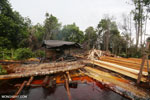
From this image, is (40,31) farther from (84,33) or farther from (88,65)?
(88,65)

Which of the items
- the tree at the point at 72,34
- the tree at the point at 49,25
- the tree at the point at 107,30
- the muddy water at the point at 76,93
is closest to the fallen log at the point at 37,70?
the muddy water at the point at 76,93

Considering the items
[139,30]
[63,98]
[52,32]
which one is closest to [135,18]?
[139,30]

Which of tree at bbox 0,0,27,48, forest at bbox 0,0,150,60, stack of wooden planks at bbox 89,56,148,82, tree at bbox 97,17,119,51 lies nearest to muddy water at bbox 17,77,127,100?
stack of wooden planks at bbox 89,56,148,82

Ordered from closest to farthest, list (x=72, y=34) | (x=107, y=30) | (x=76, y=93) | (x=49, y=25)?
(x=76, y=93) < (x=107, y=30) < (x=49, y=25) < (x=72, y=34)

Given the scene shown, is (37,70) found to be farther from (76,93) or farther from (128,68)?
(128,68)

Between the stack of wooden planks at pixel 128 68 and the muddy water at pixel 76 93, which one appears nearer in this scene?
the muddy water at pixel 76 93

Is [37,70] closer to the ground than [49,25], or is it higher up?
closer to the ground

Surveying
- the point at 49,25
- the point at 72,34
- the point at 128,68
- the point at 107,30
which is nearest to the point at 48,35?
the point at 49,25

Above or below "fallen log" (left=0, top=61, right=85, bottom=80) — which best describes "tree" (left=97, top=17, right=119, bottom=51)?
above

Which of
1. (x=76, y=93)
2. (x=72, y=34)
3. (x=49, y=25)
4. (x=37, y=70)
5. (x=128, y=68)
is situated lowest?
(x=76, y=93)

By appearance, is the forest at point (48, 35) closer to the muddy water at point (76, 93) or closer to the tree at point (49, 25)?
the tree at point (49, 25)

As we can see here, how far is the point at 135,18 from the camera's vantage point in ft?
35.3

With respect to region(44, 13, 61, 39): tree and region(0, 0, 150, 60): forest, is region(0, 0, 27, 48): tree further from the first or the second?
region(44, 13, 61, 39): tree

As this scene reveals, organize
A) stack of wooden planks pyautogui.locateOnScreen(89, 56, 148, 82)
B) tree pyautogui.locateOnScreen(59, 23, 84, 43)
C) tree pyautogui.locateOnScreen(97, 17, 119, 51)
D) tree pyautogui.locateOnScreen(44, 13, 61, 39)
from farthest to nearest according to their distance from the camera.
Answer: tree pyautogui.locateOnScreen(59, 23, 84, 43) < tree pyautogui.locateOnScreen(44, 13, 61, 39) < tree pyautogui.locateOnScreen(97, 17, 119, 51) < stack of wooden planks pyautogui.locateOnScreen(89, 56, 148, 82)
